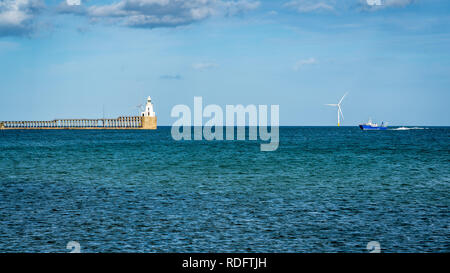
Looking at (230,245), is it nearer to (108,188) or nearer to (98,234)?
(98,234)

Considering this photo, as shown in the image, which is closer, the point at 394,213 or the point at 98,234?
the point at 98,234

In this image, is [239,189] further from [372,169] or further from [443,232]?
[372,169]

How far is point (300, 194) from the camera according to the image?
32.8 metres

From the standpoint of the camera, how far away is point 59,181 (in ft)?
137

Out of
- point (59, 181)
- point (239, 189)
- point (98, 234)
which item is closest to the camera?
point (98, 234)

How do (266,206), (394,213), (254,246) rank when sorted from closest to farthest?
(254,246) → (394,213) → (266,206)

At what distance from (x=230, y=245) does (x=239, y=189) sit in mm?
17164

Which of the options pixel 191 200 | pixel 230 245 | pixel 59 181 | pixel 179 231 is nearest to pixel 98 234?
pixel 179 231

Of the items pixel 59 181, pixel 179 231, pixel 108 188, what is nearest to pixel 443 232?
pixel 179 231

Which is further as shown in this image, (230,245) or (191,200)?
(191,200)

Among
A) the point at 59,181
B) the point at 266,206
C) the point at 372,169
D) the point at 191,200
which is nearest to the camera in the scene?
the point at 266,206
